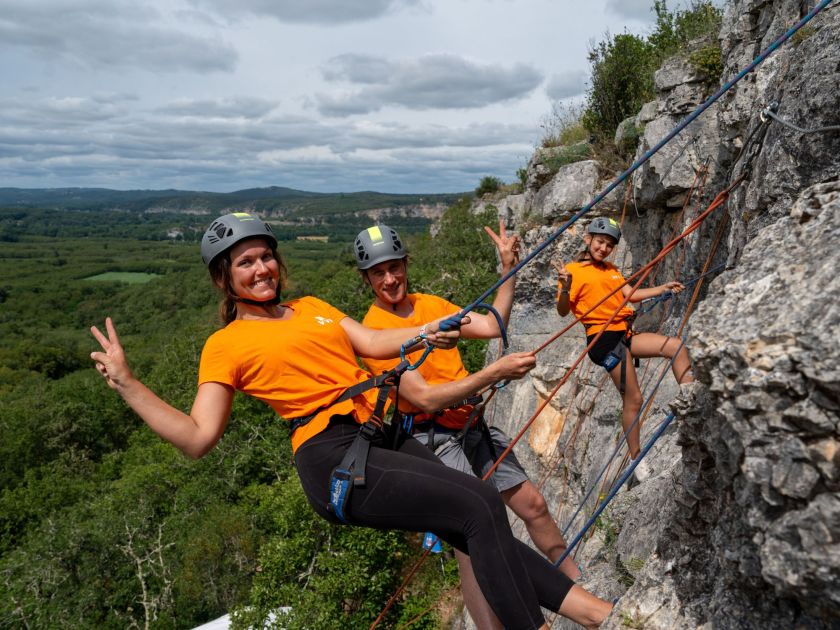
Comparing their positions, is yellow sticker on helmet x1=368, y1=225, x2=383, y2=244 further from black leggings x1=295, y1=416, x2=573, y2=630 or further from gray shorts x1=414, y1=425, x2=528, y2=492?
black leggings x1=295, y1=416, x2=573, y2=630

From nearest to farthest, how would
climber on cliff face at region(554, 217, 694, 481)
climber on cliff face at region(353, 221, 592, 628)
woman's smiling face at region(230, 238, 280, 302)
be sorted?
woman's smiling face at region(230, 238, 280, 302), climber on cliff face at region(353, 221, 592, 628), climber on cliff face at region(554, 217, 694, 481)

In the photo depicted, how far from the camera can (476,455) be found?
155 inches

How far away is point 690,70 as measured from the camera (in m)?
7.38

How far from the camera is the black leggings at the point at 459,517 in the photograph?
265 centimetres

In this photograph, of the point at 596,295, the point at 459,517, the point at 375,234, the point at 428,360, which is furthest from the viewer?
the point at 596,295

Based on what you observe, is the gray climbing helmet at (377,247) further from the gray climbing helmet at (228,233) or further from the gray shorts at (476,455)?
the gray shorts at (476,455)

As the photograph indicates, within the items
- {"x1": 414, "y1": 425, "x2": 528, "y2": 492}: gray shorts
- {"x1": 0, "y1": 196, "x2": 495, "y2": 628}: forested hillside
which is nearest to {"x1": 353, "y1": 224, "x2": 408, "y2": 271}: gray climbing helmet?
{"x1": 414, "y1": 425, "x2": 528, "y2": 492}: gray shorts

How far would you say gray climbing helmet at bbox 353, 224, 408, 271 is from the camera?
3883 mm

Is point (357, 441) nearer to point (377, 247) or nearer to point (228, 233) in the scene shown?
point (228, 233)

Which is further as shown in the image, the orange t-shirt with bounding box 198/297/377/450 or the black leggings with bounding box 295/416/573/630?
the orange t-shirt with bounding box 198/297/377/450

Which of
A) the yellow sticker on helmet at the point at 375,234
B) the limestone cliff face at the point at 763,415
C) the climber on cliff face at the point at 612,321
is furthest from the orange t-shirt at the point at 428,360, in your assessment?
the climber on cliff face at the point at 612,321

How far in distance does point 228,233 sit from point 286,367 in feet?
2.69

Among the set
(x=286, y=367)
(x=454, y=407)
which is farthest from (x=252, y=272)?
(x=454, y=407)

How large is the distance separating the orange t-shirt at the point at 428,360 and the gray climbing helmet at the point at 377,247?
11.8 inches
